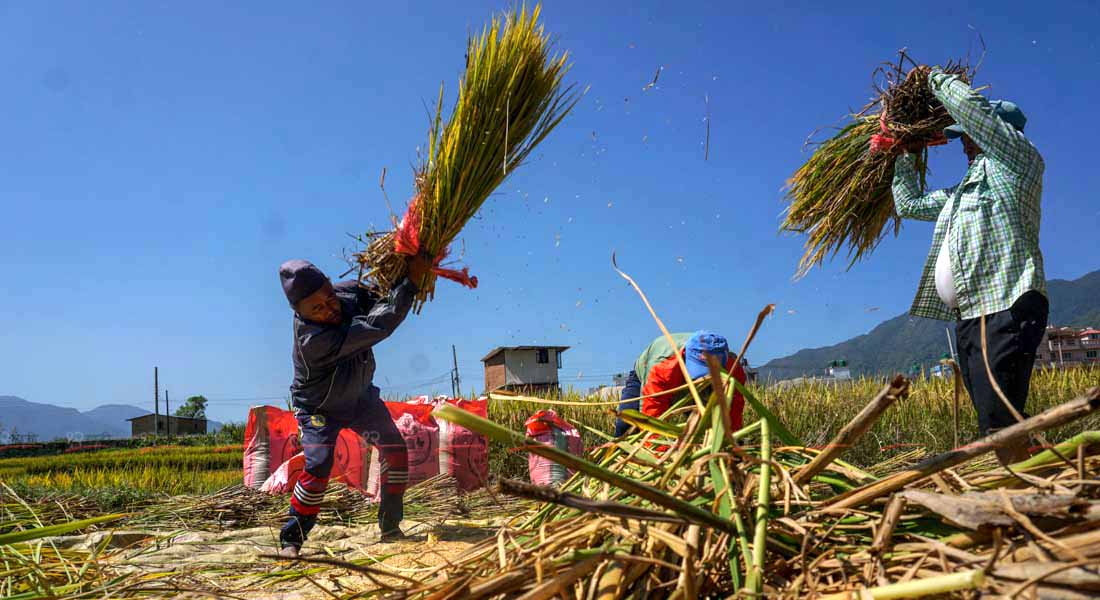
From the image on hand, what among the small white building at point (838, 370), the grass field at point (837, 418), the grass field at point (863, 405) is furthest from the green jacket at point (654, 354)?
the small white building at point (838, 370)

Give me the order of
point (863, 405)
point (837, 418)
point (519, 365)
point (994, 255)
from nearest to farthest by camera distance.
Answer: point (994, 255) → point (837, 418) → point (863, 405) → point (519, 365)

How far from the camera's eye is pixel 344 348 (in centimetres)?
324

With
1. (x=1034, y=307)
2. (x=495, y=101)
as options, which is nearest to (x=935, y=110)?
(x=1034, y=307)

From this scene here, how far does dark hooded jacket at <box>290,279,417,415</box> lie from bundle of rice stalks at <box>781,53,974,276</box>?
102 inches

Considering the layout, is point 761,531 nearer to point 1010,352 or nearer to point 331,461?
point 1010,352

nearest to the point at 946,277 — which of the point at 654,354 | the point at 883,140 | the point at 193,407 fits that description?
the point at 883,140

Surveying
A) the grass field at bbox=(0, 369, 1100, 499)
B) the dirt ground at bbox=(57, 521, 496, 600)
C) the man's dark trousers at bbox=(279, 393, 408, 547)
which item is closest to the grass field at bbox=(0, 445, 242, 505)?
the grass field at bbox=(0, 369, 1100, 499)

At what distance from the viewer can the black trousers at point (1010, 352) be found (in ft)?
8.02

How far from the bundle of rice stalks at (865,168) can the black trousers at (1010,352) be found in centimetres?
126

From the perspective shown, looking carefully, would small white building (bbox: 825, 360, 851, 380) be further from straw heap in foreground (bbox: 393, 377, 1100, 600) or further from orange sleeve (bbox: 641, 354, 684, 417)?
straw heap in foreground (bbox: 393, 377, 1100, 600)

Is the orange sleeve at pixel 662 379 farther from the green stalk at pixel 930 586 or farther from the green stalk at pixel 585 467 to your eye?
the green stalk at pixel 930 586

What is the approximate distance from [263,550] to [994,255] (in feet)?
11.3

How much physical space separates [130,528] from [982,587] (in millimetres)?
4088

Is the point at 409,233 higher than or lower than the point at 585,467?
higher
